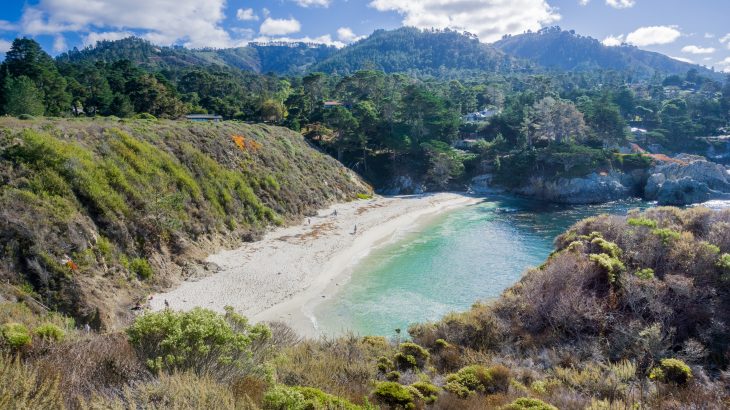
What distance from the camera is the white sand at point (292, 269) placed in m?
20.5

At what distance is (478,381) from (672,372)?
4062mm

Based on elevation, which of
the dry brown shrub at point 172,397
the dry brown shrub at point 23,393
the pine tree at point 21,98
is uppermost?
the pine tree at point 21,98

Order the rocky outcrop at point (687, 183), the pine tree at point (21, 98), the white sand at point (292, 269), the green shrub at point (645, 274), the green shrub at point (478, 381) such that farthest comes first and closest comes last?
the rocky outcrop at point (687, 183) < the pine tree at point (21, 98) < the white sand at point (292, 269) < the green shrub at point (645, 274) < the green shrub at point (478, 381)

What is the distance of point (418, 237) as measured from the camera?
35.6 meters

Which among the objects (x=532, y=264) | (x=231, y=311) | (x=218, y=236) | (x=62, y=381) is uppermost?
(x=62, y=381)

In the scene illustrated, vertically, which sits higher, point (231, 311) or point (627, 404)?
point (231, 311)

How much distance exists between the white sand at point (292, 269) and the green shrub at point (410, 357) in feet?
24.3

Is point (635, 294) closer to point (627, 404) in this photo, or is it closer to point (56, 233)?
point (627, 404)

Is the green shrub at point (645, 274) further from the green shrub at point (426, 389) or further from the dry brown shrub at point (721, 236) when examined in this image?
the green shrub at point (426, 389)

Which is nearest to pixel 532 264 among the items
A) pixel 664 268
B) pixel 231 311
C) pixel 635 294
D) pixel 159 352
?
pixel 664 268

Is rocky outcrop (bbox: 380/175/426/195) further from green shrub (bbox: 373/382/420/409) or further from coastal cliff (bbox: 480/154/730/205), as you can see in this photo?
green shrub (bbox: 373/382/420/409)

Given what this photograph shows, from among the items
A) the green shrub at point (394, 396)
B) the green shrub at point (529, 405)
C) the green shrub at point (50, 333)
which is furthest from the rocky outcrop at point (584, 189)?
the green shrub at point (50, 333)

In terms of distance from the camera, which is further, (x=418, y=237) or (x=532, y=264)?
(x=418, y=237)

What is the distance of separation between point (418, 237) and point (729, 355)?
25.9 m
